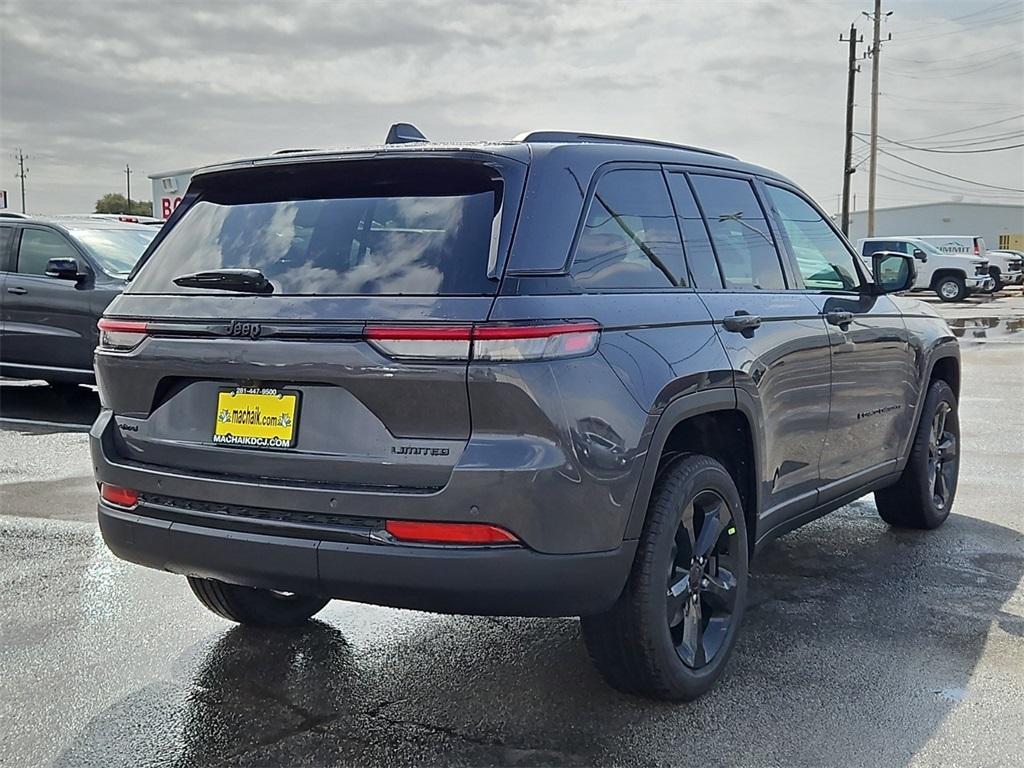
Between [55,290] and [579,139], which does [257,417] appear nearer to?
[579,139]

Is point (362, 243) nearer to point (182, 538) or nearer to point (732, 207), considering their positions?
point (182, 538)

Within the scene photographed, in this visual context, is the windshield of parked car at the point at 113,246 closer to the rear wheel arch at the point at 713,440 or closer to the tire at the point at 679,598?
the rear wheel arch at the point at 713,440

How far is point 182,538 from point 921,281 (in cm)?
3301

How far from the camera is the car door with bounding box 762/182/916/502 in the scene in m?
4.68

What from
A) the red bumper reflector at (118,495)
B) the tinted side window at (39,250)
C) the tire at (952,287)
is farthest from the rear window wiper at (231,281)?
the tire at (952,287)

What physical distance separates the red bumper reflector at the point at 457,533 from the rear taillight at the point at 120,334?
1149 millimetres

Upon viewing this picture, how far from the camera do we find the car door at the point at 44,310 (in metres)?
9.66

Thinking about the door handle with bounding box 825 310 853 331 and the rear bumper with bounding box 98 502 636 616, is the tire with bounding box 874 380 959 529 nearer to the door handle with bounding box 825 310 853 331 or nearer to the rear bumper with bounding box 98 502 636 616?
the door handle with bounding box 825 310 853 331

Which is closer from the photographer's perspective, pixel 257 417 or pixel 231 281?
pixel 257 417

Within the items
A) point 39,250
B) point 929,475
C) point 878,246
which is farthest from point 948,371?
point 878,246

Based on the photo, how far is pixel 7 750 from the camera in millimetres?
3268

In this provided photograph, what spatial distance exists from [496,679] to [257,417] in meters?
1.36

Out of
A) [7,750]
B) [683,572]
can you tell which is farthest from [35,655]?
[683,572]

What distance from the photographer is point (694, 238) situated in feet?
13.0
